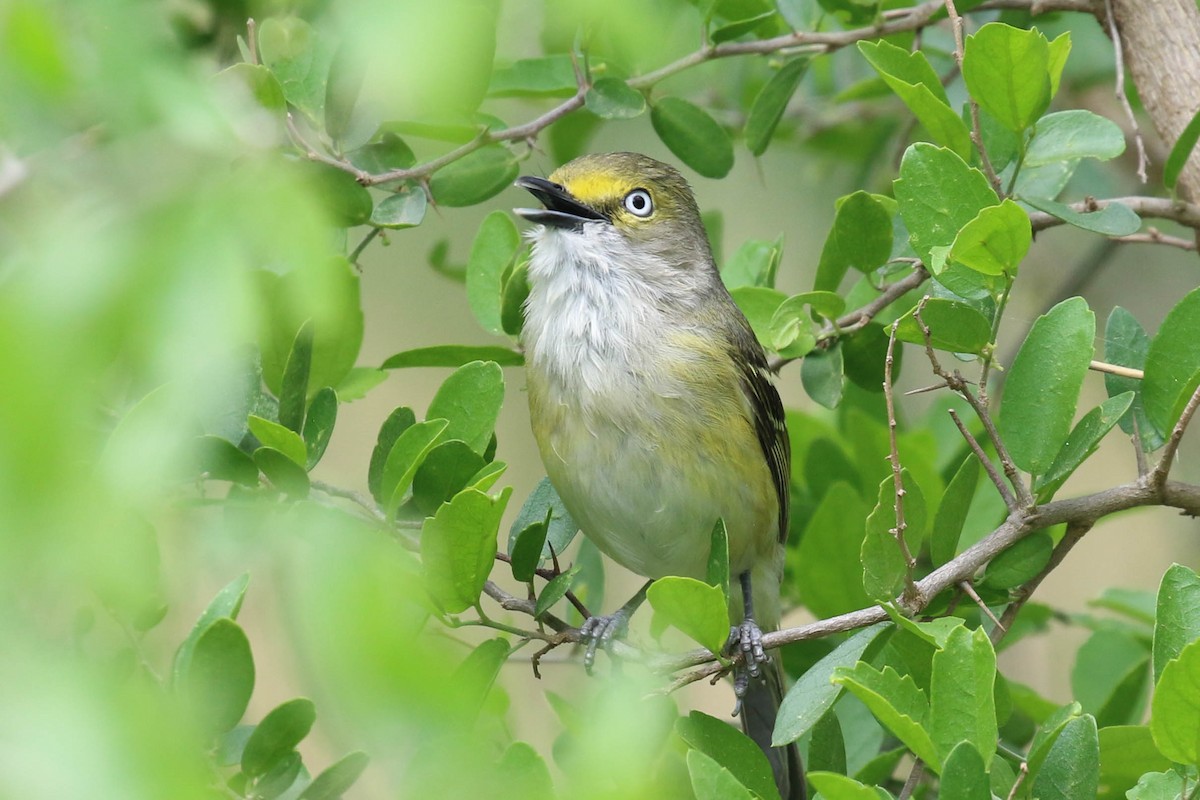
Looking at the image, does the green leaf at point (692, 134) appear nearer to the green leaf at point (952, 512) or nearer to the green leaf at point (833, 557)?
the green leaf at point (833, 557)

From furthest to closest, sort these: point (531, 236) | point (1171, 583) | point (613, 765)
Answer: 1. point (531, 236)
2. point (1171, 583)
3. point (613, 765)

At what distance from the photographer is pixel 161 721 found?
1495 millimetres

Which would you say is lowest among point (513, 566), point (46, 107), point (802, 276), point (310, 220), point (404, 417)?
point (802, 276)

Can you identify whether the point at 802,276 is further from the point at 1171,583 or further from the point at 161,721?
the point at 161,721

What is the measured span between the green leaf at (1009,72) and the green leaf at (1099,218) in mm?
231

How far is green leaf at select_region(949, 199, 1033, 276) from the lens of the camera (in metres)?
2.80

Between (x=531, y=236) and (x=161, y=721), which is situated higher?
(x=161, y=721)

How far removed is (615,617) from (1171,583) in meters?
2.04

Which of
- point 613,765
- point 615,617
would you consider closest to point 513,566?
point 615,617

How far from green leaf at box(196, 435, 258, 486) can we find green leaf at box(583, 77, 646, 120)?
1456 millimetres

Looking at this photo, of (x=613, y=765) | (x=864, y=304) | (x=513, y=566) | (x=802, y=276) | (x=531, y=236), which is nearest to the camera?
(x=613, y=765)

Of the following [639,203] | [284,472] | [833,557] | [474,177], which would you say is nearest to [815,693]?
[284,472]

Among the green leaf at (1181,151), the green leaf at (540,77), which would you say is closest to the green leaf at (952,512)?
the green leaf at (1181,151)

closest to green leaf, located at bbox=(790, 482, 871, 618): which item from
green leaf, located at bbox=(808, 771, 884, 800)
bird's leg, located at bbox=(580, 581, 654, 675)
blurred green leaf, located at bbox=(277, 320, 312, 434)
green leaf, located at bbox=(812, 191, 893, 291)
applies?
bird's leg, located at bbox=(580, 581, 654, 675)
